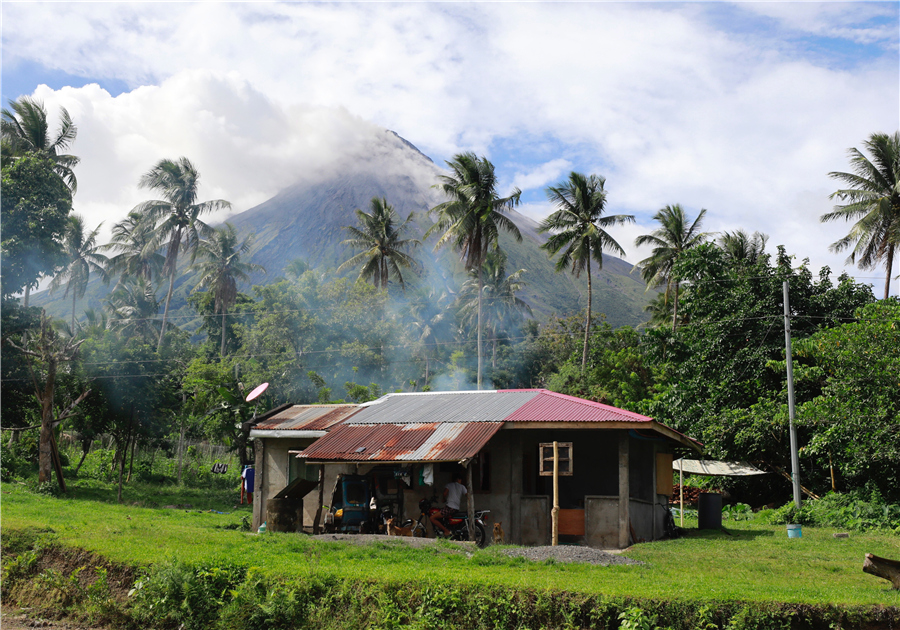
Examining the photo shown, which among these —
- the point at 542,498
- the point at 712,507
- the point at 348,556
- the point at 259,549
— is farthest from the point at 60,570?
the point at 712,507

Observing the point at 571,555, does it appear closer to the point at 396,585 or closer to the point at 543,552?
the point at 543,552

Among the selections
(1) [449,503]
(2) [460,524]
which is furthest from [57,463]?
(2) [460,524]

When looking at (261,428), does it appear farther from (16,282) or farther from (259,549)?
(16,282)

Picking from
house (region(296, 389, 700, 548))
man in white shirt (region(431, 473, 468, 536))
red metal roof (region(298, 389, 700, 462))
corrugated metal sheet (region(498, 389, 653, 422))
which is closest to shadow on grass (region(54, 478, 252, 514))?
house (region(296, 389, 700, 548))

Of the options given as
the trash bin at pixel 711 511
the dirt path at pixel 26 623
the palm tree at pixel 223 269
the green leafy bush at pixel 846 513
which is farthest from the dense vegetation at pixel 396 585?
the palm tree at pixel 223 269

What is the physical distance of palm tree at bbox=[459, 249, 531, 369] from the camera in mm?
63344

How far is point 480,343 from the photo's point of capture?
126 ft

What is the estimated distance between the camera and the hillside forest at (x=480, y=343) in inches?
977

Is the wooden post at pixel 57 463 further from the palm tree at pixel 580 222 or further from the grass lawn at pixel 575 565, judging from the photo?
the palm tree at pixel 580 222

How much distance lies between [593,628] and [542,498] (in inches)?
328

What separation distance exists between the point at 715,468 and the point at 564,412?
910 centimetres

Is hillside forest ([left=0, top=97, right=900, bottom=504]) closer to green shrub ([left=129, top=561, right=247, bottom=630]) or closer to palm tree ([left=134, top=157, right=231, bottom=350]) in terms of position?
palm tree ([left=134, top=157, right=231, bottom=350])

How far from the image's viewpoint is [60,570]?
11.9 meters

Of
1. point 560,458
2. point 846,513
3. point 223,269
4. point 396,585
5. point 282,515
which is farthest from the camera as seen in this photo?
point 223,269
